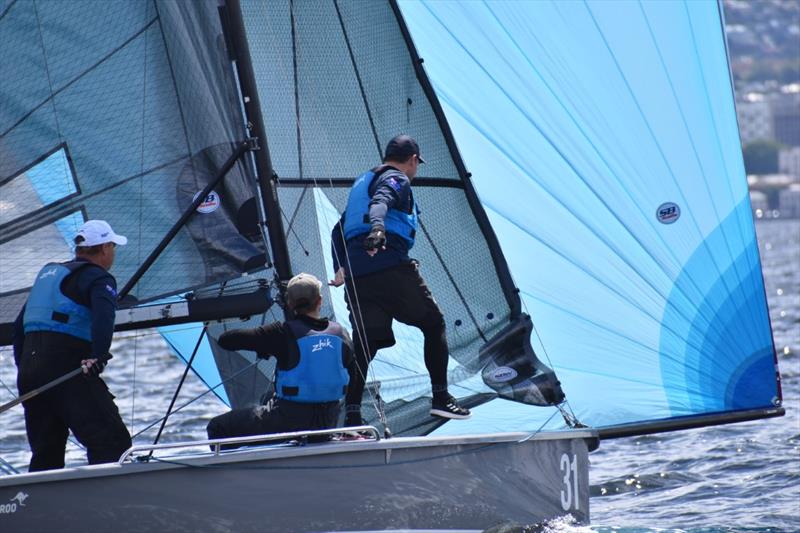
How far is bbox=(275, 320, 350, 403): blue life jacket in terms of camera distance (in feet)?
16.8

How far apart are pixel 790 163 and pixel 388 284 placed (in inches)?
3703

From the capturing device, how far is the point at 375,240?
5176mm

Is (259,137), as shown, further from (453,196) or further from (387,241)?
(453,196)

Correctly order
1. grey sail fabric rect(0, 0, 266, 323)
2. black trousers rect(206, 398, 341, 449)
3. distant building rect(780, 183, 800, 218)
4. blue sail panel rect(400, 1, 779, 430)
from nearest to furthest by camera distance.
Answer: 1. black trousers rect(206, 398, 341, 449)
2. grey sail fabric rect(0, 0, 266, 323)
3. blue sail panel rect(400, 1, 779, 430)
4. distant building rect(780, 183, 800, 218)

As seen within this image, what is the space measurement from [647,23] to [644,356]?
59.2 inches

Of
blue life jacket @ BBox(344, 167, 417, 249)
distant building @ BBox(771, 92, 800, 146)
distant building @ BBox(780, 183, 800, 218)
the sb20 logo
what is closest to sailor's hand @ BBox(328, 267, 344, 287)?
blue life jacket @ BBox(344, 167, 417, 249)

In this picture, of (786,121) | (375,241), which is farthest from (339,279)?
(786,121)

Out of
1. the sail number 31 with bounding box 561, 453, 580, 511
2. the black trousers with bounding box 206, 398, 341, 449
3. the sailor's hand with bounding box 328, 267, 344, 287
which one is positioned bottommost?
the sail number 31 with bounding box 561, 453, 580, 511

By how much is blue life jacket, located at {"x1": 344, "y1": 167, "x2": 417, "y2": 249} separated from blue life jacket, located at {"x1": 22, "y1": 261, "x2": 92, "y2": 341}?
1023 mm

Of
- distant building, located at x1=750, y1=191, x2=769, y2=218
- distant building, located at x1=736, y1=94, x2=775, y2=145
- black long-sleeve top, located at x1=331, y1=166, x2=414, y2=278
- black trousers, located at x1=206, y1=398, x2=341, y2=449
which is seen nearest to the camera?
black trousers, located at x1=206, y1=398, x2=341, y2=449

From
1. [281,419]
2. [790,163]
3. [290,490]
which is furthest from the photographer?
[790,163]

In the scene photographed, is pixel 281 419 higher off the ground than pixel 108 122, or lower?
lower

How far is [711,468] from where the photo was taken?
7836mm

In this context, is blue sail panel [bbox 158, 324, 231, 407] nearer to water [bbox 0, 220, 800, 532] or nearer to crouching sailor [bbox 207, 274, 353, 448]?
water [bbox 0, 220, 800, 532]
